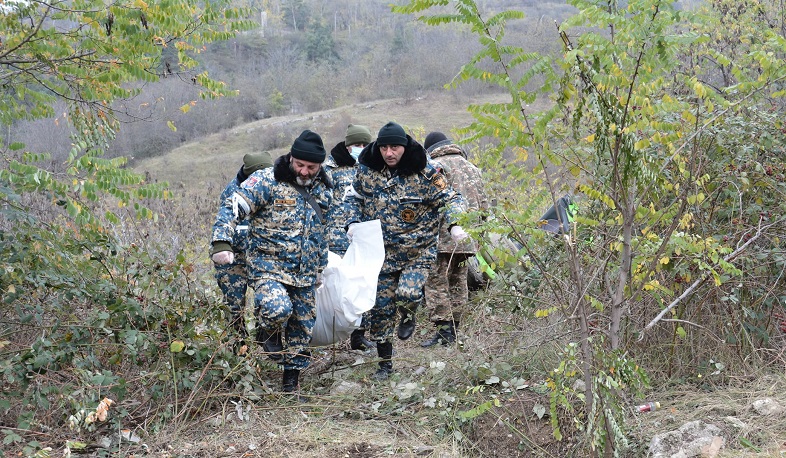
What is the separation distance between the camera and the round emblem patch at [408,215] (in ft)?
18.5

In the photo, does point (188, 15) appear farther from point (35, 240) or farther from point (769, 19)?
point (769, 19)

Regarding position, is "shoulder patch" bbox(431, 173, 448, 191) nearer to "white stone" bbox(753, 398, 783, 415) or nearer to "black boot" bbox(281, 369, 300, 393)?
"black boot" bbox(281, 369, 300, 393)

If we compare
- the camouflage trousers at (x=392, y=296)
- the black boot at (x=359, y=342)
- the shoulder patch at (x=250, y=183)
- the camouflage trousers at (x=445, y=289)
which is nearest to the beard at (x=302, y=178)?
the shoulder patch at (x=250, y=183)

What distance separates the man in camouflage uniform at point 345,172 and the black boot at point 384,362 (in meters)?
0.72

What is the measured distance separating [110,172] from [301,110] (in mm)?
51956

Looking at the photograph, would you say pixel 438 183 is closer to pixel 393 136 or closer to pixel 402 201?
pixel 402 201

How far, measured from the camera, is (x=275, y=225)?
5043 millimetres

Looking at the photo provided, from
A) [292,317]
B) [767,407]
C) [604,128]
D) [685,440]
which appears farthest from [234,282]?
[767,407]

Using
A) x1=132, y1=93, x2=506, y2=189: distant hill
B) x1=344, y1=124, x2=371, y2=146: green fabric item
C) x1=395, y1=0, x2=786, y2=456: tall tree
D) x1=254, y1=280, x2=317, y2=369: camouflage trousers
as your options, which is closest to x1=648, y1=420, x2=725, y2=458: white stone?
x1=395, y1=0, x2=786, y2=456: tall tree

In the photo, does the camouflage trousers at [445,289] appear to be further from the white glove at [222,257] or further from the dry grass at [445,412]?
the white glove at [222,257]

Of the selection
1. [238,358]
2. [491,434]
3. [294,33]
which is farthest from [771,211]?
[294,33]

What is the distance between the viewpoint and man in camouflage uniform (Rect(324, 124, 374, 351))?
6438 mm

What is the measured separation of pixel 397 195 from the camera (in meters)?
5.61

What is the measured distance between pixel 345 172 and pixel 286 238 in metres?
1.89
